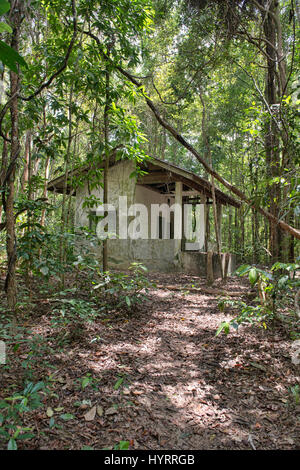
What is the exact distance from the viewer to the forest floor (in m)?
1.91

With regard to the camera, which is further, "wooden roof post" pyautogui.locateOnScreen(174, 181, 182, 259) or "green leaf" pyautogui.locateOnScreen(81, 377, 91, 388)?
"wooden roof post" pyautogui.locateOnScreen(174, 181, 182, 259)

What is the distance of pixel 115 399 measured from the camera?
7.41 feet

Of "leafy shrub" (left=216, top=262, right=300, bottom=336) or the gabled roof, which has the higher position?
the gabled roof

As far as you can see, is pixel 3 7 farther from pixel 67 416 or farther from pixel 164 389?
pixel 164 389

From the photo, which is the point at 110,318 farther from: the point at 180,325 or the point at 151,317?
the point at 180,325

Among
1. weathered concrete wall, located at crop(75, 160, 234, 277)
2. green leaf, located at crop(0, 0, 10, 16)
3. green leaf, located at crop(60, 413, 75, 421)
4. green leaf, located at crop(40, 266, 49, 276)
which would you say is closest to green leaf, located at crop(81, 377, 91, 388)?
green leaf, located at crop(60, 413, 75, 421)

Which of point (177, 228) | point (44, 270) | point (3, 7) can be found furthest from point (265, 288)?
point (177, 228)

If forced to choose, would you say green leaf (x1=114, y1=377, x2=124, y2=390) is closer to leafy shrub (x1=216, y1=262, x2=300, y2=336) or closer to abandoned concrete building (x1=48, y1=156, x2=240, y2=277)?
leafy shrub (x1=216, y1=262, x2=300, y2=336)

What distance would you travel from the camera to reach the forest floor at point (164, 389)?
1.91 meters

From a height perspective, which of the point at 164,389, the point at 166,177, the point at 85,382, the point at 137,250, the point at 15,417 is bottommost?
the point at 164,389

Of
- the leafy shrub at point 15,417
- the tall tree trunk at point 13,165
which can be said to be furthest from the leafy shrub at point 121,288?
the leafy shrub at point 15,417

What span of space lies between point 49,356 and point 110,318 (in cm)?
138

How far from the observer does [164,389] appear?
250cm
